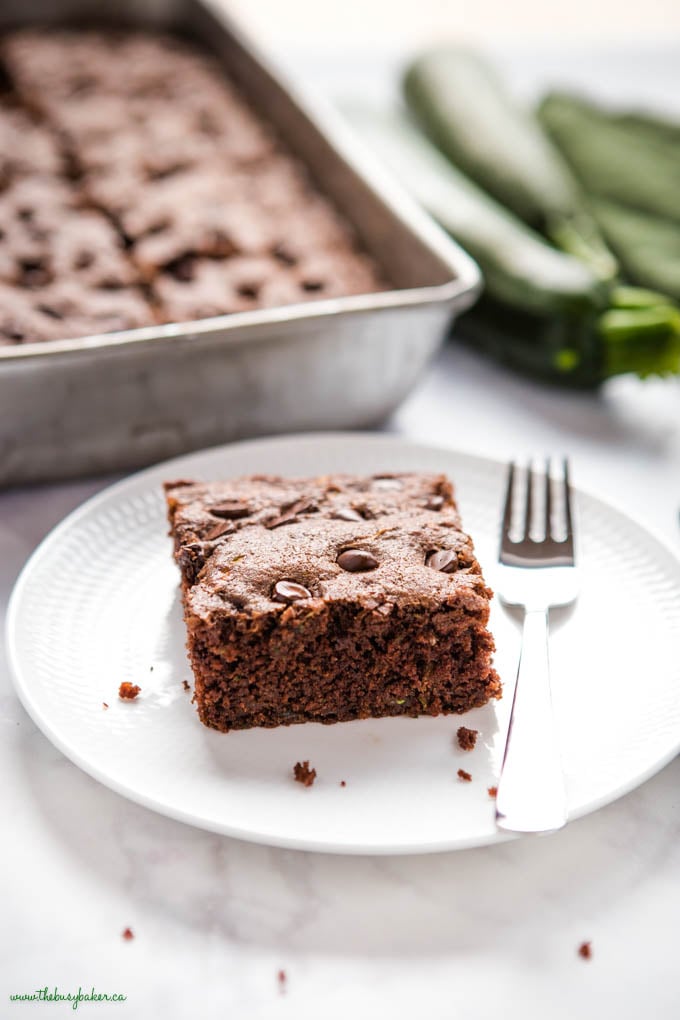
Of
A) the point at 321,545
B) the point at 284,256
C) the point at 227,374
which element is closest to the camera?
the point at 321,545

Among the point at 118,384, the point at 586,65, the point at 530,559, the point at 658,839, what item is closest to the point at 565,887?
the point at 658,839

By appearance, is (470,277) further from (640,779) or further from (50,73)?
(50,73)

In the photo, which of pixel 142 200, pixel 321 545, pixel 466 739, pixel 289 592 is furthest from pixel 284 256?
pixel 466 739

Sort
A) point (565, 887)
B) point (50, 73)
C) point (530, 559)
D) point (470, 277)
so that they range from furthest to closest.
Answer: point (50, 73) → point (470, 277) → point (530, 559) → point (565, 887)

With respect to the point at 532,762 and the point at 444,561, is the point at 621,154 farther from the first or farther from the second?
the point at 532,762

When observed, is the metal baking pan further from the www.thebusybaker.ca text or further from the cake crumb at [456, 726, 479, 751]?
the www.thebusybaker.ca text
